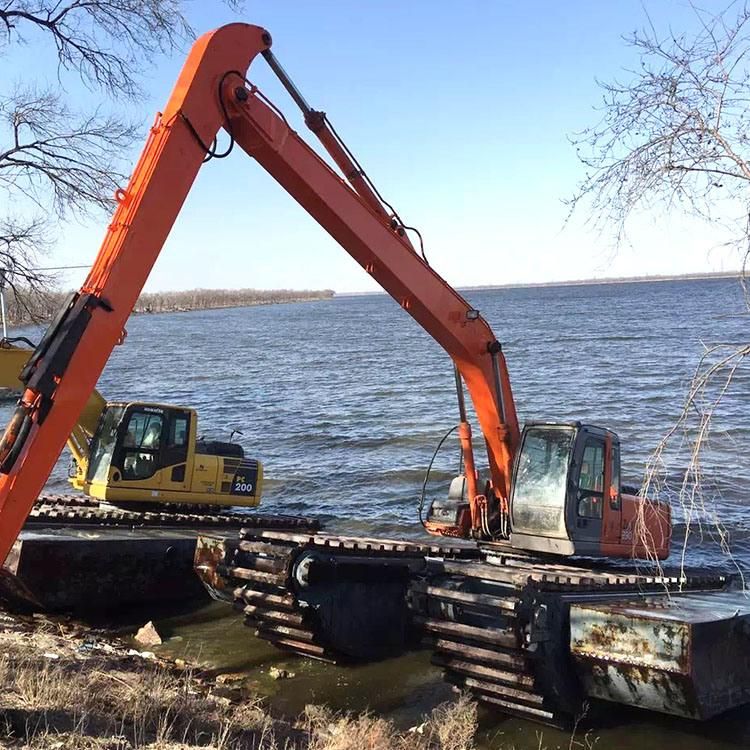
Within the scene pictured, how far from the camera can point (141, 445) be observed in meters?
13.4

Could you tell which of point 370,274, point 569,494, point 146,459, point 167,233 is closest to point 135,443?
point 146,459

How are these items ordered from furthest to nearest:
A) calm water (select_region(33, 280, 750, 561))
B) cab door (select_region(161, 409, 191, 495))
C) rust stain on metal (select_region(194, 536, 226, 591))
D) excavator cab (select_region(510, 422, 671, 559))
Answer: calm water (select_region(33, 280, 750, 561)) → cab door (select_region(161, 409, 191, 495)) → excavator cab (select_region(510, 422, 671, 559)) → rust stain on metal (select_region(194, 536, 226, 591))

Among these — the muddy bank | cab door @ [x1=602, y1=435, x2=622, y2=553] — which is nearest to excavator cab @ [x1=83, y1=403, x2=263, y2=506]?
the muddy bank

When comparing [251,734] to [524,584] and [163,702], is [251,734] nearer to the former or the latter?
[163,702]

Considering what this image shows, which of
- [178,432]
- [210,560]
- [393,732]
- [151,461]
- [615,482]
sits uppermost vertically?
[178,432]

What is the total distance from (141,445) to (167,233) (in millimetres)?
6785

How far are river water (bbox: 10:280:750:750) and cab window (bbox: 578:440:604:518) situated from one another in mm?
852

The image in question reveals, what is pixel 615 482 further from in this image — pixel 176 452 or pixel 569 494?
pixel 176 452

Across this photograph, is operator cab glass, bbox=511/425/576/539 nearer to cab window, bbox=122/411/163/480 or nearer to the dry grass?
the dry grass

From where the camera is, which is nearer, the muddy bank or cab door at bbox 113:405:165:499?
the muddy bank

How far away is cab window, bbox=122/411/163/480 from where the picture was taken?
522 inches

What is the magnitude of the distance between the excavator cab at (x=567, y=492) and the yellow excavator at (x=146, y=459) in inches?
226

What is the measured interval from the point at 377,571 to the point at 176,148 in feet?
15.8

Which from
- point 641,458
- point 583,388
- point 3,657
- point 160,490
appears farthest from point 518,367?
point 3,657
